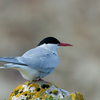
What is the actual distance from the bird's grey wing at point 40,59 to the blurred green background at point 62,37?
22.1 feet

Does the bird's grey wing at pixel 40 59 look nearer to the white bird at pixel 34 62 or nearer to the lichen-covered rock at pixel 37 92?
the white bird at pixel 34 62

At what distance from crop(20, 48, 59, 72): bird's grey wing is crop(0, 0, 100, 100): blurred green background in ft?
22.1

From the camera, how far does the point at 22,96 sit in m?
Result: 4.33

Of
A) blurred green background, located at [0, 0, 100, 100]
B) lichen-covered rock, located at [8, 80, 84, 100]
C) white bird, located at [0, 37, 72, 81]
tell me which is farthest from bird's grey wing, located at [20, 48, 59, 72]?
blurred green background, located at [0, 0, 100, 100]

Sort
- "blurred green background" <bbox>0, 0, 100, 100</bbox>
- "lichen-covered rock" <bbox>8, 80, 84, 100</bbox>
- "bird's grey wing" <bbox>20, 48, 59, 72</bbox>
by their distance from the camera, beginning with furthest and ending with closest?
"blurred green background" <bbox>0, 0, 100, 100</bbox>
"bird's grey wing" <bbox>20, 48, 59, 72</bbox>
"lichen-covered rock" <bbox>8, 80, 84, 100</bbox>

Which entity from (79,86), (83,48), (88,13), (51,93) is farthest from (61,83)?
(51,93)

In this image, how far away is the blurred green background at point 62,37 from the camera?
40.3 feet

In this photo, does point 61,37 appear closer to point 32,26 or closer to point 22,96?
point 32,26

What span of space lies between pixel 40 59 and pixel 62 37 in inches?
352

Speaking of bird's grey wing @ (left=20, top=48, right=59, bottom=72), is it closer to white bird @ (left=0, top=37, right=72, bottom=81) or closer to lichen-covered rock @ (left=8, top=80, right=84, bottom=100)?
Answer: white bird @ (left=0, top=37, right=72, bottom=81)

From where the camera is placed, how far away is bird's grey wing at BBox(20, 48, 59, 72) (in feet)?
15.3

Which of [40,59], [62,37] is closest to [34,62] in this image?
[40,59]

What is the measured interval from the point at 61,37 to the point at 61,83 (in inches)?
98.1

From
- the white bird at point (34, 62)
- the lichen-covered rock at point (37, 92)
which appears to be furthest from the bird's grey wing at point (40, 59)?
the lichen-covered rock at point (37, 92)
